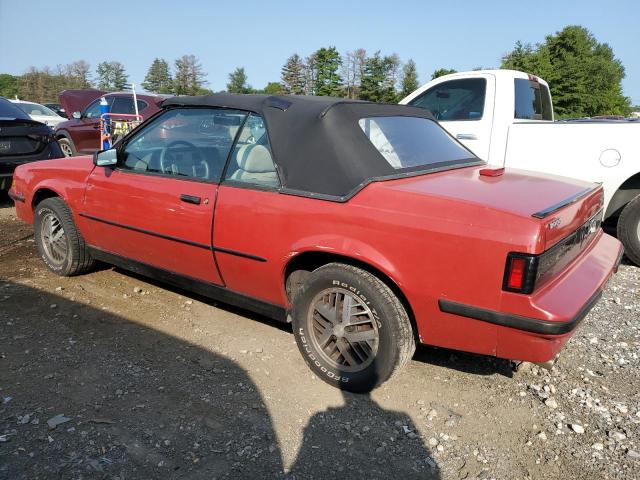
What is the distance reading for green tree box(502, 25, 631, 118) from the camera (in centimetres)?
3722

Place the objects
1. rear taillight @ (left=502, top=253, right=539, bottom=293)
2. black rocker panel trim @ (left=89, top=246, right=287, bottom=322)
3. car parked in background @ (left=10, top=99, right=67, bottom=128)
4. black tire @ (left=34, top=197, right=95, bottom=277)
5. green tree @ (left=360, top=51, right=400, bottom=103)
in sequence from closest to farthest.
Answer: rear taillight @ (left=502, top=253, right=539, bottom=293), black rocker panel trim @ (left=89, top=246, right=287, bottom=322), black tire @ (left=34, top=197, right=95, bottom=277), car parked in background @ (left=10, top=99, right=67, bottom=128), green tree @ (left=360, top=51, right=400, bottom=103)

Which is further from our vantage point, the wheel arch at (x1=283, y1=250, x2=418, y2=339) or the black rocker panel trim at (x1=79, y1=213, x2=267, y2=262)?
the black rocker panel trim at (x1=79, y1=213, x2=267, y2=262)

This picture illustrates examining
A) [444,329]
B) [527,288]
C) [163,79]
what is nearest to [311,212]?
[444,329]

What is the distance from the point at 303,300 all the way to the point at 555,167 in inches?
135

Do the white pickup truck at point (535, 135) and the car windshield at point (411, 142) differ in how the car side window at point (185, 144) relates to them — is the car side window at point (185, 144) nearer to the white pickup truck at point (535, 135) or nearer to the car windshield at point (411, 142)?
the car windshield at point (411, 142)

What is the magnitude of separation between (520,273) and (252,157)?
1.76m

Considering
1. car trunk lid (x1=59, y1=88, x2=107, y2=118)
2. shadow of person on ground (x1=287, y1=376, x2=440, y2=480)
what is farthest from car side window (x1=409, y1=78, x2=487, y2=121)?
car trunk lid (x1=59, y1=88, x2=107, y2=118)

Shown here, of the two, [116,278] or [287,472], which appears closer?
[287,472]

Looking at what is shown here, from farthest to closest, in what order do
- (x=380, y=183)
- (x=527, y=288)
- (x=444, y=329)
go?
(x=380, y=183)
(x=444, y=329)
(x=527, y=288)

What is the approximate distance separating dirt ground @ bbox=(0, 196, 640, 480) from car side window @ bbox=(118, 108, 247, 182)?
1136 millimetres

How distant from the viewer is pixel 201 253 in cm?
328

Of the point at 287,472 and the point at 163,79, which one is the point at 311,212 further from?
the point at 163,79

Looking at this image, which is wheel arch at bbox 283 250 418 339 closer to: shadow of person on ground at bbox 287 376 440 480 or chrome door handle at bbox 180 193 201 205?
shadow of person on ground at bbox 287 376 440 480

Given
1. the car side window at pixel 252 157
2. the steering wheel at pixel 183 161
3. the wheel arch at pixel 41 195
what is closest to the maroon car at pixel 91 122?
the wheel arch at pixel 41 195
